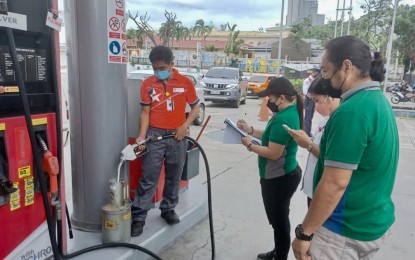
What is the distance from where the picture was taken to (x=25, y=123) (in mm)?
2117

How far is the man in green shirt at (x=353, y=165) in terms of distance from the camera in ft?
5.41

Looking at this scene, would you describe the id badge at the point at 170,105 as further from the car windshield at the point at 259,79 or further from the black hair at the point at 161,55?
the car windshield at the point at 259,79

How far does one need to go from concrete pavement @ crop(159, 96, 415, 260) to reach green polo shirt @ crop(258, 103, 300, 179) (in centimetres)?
98

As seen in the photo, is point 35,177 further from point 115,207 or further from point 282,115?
point 282,115

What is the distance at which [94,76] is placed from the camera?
2949mm

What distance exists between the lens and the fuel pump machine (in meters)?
1.98

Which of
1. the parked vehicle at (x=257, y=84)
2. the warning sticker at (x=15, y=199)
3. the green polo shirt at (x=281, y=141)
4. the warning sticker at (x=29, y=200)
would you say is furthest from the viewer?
the parked vehicle at (x=257, y=84)

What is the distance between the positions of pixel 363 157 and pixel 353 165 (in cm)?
9

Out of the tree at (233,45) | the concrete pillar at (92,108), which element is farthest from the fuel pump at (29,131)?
the tree at (233,45)

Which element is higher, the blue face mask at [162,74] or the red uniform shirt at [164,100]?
the blue face mask at [162,74]

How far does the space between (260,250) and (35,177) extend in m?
2.17

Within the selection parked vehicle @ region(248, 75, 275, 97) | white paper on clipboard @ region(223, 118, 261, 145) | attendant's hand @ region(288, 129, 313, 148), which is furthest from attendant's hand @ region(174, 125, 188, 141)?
parked vehicle @ region(248, 75, 275, 97)

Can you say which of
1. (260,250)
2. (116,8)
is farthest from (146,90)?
(260,250)

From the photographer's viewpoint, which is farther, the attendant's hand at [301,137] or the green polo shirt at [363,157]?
the attendant's hand at [301,137]
